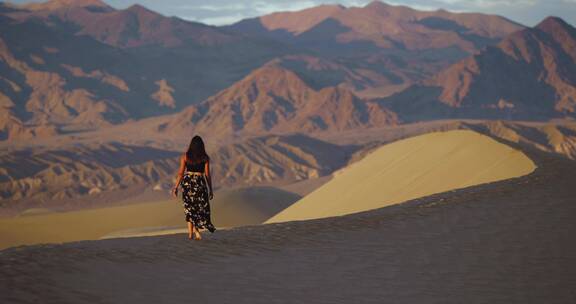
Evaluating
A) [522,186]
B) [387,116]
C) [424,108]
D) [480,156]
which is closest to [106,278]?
[522,186]

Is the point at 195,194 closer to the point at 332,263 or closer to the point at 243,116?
the point at 332,263

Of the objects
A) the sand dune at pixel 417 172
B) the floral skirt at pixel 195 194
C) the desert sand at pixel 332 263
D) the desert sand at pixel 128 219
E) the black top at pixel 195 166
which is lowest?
the desert sand at pixel 128 219

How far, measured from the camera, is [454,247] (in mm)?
11875

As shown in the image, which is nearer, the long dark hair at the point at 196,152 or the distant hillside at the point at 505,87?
the long dark hair at the point at 196,152

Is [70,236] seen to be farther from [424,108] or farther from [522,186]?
[424,108]

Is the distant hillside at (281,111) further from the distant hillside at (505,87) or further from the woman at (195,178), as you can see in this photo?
the woman at (195,178)

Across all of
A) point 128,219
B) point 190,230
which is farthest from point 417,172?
point 128,219

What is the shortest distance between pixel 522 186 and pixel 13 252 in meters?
10.3

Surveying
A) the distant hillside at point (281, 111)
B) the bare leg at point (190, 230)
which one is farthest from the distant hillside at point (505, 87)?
the bare leg at point (190, 230)

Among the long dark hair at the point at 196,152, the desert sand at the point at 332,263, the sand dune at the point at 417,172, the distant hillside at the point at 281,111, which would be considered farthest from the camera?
the distant hillside at the point at 281,111

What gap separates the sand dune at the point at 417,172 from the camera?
23.5 metres

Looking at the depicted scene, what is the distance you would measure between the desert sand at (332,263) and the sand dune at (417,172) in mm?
8181

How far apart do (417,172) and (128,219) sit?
2240 centimetres

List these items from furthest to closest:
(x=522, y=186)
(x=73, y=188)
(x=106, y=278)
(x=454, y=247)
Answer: (x=73, y=188)
(x=522, y=186)
(x=454, y=247)
(x=106, y=278)
